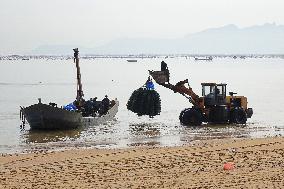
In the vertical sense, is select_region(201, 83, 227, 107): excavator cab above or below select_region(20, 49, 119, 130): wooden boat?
above

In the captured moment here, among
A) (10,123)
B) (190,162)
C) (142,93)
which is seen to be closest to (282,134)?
(142,93)

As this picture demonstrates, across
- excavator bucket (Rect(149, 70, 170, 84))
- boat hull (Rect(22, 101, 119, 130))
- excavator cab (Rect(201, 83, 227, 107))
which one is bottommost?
boat hull (Rect(22, 101, 119, 130))

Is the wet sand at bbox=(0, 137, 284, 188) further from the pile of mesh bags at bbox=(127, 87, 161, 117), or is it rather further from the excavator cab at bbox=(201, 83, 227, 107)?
the pile of mesh bags at bbox=(127, 87, 161, 117)

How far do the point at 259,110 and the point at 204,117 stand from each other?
40.4 feet

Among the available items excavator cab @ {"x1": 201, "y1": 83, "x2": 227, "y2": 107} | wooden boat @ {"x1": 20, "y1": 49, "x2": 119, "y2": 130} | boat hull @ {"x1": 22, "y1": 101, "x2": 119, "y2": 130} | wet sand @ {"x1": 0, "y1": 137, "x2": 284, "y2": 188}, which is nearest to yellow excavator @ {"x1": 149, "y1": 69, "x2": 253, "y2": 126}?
excavator cab @ {"x1": 201, "y1": 83, "x2": 227, "y2": 107}

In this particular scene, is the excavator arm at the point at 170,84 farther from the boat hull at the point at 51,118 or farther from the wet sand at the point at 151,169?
the wet sand at the point at 151,169

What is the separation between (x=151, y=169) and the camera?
14438 millimetres

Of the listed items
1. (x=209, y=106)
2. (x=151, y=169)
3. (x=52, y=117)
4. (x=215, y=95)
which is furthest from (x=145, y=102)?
(x=151, y=169)

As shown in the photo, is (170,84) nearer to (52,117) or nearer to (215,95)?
(215,95)

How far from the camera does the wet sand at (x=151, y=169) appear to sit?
12672 mm

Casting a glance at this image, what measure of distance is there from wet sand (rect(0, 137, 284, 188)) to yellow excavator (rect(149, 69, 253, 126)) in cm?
862

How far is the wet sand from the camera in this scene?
41.6 ft

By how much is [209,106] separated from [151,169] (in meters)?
13.8

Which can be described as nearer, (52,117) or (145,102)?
(52,117)
